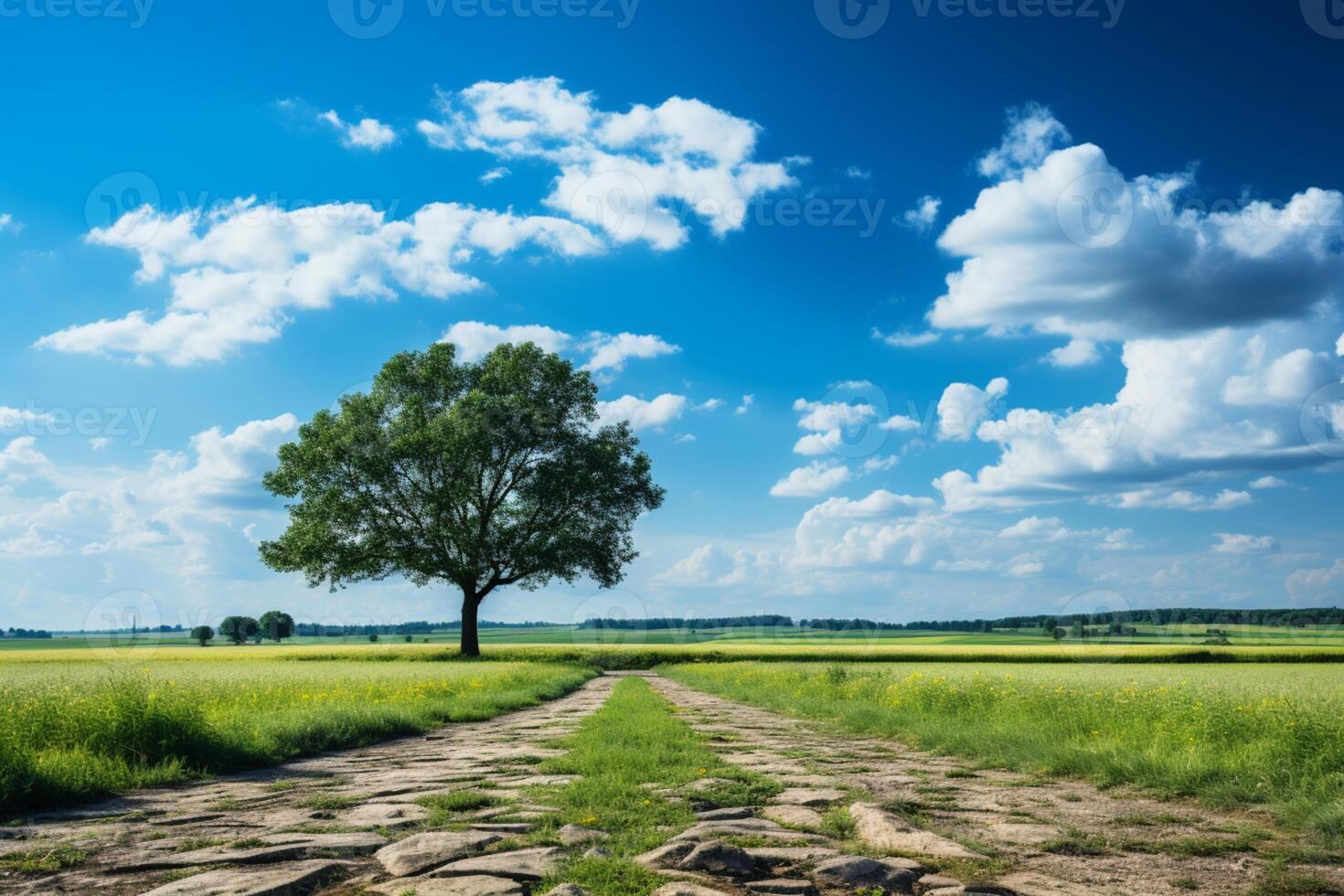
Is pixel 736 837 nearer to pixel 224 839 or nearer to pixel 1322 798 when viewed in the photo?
pixel 224 839

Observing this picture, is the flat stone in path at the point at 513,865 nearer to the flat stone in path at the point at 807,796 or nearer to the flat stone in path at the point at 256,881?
the flat stone in path at the point at 256,881

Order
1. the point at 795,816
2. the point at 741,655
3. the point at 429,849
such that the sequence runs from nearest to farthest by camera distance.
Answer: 1. the point at 429,849
2. the point at 795,816
3. the point at 741,655

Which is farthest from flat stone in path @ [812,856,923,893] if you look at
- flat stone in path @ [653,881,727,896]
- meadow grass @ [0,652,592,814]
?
meadow grass @ [0,652,592,814]

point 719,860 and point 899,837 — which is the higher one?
point 719,860

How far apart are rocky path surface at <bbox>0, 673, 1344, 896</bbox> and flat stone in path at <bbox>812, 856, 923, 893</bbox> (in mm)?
14

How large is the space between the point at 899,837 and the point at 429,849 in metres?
3.03

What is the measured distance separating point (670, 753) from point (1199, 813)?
4990 millimetres

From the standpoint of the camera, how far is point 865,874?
4746 mm

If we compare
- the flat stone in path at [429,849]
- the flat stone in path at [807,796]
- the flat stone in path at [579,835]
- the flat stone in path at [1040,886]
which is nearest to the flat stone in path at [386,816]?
the flat stone in path at [429,849]

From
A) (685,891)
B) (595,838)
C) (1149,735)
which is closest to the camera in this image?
(685,891)

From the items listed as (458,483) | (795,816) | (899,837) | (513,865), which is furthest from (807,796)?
(458,483)

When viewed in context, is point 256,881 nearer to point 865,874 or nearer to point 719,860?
point 719,860

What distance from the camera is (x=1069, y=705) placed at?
12367 mm

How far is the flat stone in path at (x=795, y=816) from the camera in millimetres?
6176
